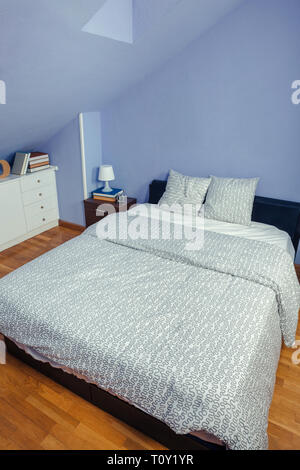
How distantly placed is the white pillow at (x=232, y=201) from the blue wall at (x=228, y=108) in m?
0.23

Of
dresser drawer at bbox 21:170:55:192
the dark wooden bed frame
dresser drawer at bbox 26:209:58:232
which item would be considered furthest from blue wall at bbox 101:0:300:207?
the dark wooden bed frame

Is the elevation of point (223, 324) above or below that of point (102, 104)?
below

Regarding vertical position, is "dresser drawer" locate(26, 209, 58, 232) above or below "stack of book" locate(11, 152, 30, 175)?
below

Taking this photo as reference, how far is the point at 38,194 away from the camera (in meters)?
3.65

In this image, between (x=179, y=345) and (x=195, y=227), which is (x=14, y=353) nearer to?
(x=179, y=345)

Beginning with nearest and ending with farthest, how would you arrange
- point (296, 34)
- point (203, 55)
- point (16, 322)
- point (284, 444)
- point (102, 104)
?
point (284, 444), point (16, 322), point (296, 34), point (203, 55), point (102, 104)

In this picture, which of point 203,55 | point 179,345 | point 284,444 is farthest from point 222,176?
point 284,444

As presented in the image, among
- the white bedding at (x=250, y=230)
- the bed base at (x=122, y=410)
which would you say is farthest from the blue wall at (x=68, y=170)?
the bed base at (x=122, y=410)

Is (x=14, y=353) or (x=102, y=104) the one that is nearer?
(x=14, y=353)

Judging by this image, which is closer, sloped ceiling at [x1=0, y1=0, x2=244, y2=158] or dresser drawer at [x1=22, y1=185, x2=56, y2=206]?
sloped ceiling at [x1=0, y1=0, x2=244, y2=158]

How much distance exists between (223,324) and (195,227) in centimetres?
116

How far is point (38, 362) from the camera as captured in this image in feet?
6.22

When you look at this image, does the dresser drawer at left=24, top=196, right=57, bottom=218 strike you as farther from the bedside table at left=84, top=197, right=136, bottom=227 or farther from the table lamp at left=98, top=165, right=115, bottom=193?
the table lamp at left=98, top=165, right=115, bottom=193

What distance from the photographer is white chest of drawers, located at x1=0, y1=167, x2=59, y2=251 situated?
10.9 feet
